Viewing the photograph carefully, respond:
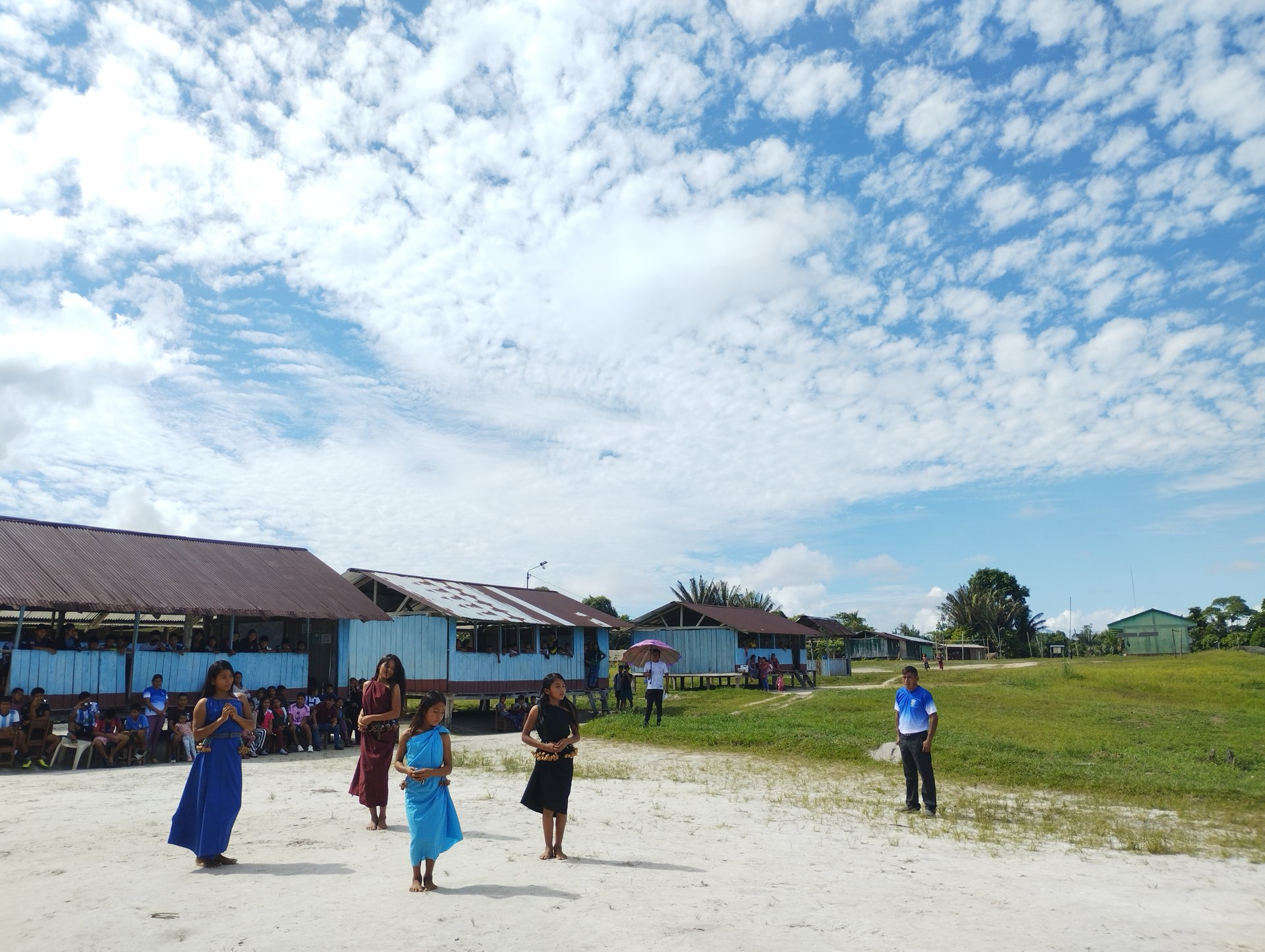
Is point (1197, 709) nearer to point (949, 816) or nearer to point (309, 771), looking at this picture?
point (949, 816)

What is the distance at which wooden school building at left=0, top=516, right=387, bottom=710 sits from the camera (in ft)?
53.1

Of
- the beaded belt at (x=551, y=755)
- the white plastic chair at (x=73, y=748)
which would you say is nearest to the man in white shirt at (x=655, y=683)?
the white plastic chair at (x=73, y=748)

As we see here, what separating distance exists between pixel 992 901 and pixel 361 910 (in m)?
4.76

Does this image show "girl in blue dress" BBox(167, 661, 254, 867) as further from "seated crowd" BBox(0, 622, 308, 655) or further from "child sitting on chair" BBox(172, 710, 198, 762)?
"seated crowd" BBox(0, 622, 308, 655)

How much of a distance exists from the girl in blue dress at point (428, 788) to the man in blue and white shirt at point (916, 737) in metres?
6.03

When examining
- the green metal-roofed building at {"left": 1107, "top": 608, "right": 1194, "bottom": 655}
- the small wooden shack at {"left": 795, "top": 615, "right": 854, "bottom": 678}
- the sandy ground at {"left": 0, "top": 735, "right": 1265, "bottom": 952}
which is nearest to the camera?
the sandy ground at {"left": 0, "top": 735, "right": 1265, "bottom": 952}

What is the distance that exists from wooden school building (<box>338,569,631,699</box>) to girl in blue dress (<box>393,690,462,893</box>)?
1542cm

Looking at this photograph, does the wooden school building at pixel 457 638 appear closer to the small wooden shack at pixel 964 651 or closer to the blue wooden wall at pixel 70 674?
the blue wooden wall at pixel 70 674

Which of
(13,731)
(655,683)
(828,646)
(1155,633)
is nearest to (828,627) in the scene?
(828,646)

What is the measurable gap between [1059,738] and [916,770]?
890cm

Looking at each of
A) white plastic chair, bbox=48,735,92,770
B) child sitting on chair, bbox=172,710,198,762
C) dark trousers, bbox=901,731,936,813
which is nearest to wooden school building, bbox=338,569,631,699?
child sitting on chair, bbox=172,710,198,762

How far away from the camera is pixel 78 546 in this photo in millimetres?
18188

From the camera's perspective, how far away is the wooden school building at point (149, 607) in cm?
1617

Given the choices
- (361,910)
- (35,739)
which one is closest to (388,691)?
(361,910)
